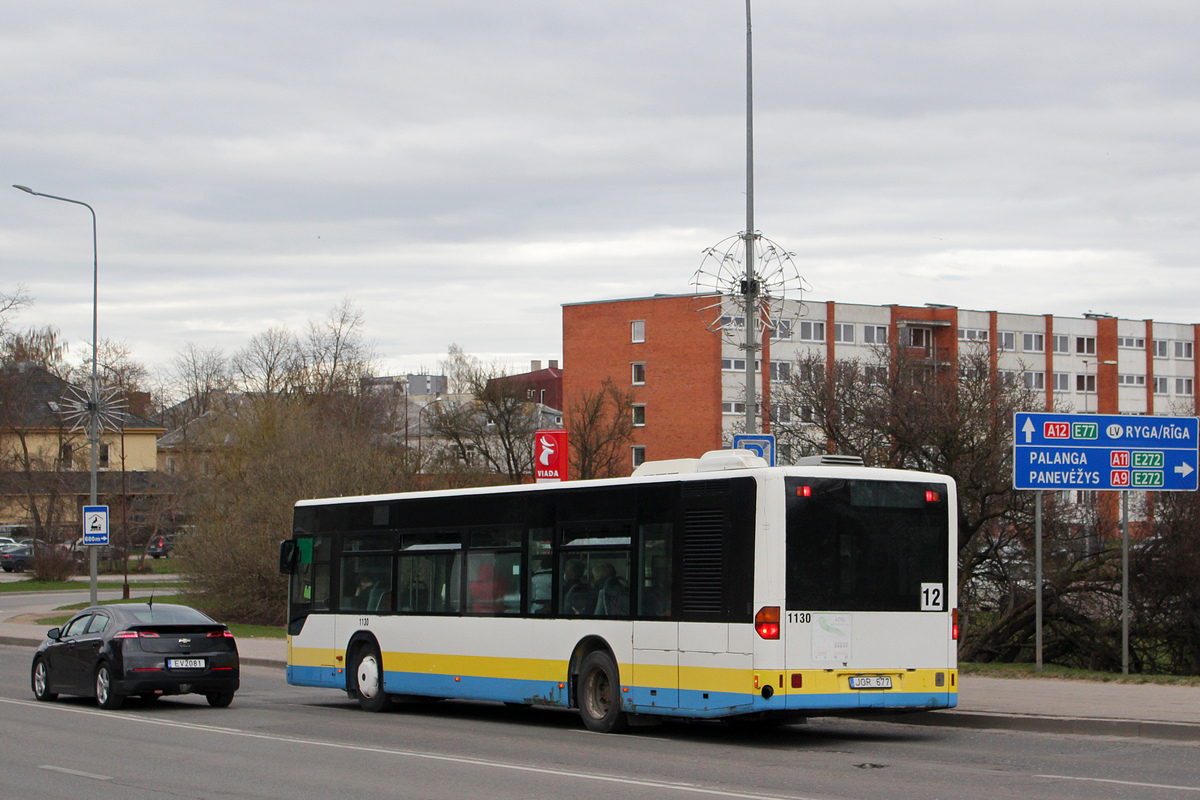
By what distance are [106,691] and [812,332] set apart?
7229 centimetres

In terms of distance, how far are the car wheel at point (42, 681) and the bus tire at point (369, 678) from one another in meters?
4.71

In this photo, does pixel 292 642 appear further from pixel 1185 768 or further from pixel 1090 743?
pixel 1185 768

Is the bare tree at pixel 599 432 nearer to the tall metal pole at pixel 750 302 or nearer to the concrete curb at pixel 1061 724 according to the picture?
the tall metal pole at pixel 750 302

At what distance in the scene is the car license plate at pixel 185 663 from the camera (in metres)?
17.8

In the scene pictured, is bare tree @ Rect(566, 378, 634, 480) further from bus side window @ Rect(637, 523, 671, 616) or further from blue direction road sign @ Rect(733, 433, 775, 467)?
bus side window @ Rect(637, 523, 671, 616)

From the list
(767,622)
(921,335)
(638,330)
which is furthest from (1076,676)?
(921,335)

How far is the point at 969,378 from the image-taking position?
1127 inches

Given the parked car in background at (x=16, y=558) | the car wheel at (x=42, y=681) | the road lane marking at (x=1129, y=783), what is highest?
the road lane marking at (x=1129, y=783)

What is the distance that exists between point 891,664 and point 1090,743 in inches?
79.9

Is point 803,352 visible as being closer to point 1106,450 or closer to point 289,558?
point 1106,450

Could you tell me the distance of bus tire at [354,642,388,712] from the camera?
18.0 metres

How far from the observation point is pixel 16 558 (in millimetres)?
75875

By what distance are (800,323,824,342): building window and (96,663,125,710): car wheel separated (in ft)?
235

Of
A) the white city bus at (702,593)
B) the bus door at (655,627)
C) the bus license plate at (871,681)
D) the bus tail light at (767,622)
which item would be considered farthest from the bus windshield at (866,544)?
the bus door at (655,627)
